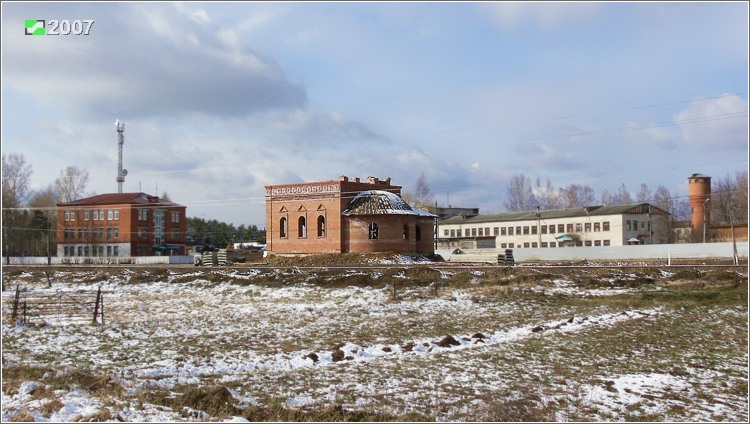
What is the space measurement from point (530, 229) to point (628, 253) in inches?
1132

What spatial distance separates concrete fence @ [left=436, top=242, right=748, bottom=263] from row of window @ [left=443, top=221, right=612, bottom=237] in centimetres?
1959

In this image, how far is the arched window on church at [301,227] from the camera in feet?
179

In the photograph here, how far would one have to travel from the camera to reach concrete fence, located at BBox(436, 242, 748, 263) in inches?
1524

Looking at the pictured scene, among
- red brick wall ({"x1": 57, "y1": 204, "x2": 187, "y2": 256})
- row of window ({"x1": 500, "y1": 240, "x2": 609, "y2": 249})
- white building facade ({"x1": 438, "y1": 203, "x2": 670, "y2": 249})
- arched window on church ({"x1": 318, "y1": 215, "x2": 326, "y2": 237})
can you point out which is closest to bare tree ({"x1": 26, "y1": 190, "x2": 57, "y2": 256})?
red brick wall ({"x1": 57, "y1": 204, "x2": 187, "y2": 256})

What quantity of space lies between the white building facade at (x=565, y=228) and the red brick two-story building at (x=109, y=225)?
3720 centimetres

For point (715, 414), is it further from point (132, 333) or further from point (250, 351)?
point (132, 333)

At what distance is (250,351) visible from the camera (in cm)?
1438

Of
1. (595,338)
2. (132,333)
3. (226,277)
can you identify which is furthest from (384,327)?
(226,277)

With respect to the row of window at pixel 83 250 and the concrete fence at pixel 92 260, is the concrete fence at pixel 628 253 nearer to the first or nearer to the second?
the concrete fence at pixel 92 260

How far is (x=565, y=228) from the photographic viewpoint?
245ft

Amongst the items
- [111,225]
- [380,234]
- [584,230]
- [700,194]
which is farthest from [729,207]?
[111,225]

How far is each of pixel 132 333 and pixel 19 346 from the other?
9.64ft

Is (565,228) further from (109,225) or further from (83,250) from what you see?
(83,250)

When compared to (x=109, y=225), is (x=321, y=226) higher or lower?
lower
